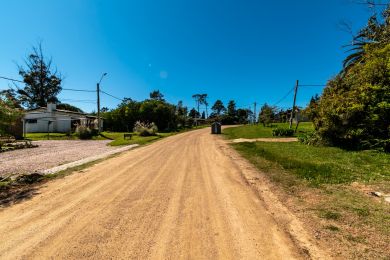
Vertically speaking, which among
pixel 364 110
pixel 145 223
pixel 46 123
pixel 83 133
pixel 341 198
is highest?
pixel 364 110

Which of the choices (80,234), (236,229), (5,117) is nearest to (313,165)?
(236,229)

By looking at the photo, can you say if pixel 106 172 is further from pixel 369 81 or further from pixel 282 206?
pixel 369 81

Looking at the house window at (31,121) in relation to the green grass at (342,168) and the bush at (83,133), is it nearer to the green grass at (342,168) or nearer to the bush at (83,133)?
the bush at (83,133)

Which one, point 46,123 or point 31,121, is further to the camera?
point 31,121

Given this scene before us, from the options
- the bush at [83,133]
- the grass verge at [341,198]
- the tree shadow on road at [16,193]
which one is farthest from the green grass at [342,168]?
the bush at [83,133]

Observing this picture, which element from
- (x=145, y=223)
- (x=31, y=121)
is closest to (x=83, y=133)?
(x=31, y=121)

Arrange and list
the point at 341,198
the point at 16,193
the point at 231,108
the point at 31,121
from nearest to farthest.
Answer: the point at 341,198
the point at 16,193
the point at 31,121
the point at 231,108

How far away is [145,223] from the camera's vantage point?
13.3 ft

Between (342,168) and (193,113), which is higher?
(193,113)

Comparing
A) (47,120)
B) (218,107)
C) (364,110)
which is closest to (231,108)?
(218,107)

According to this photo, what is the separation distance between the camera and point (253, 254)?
3.07 m

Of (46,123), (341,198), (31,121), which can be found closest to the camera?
(341,198)

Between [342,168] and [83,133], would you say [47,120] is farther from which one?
[342,168]

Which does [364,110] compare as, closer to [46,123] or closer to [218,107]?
[46,123]
